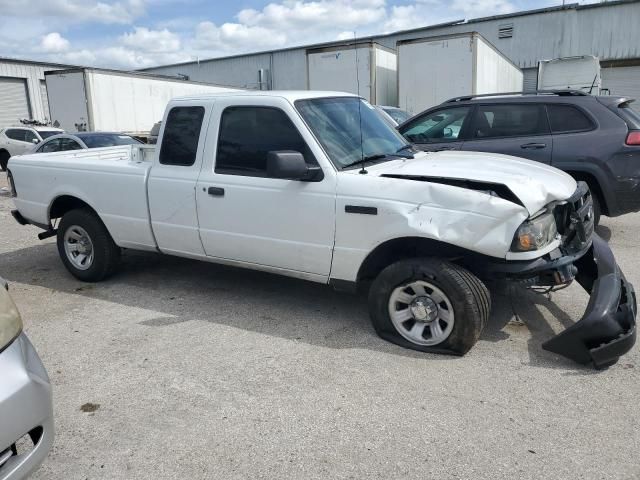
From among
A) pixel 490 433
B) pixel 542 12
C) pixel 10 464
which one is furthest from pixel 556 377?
pixel 542 12

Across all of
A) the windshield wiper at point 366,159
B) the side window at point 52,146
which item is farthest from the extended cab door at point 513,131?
the side window at point 52,146

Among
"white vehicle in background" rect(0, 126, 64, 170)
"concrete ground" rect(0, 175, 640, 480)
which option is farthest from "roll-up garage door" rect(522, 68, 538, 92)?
"concrete ground" rect(0, 175, 640, 480)

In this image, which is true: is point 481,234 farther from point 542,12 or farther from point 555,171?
point 542,12

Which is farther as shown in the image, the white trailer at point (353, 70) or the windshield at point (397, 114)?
the white trailer at point (353, 70)

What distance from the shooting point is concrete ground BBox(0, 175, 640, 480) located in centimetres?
276

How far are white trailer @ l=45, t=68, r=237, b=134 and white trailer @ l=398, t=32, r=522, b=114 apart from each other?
236 inches

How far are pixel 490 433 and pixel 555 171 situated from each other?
2.53 meters

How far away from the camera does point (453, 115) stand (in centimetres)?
761

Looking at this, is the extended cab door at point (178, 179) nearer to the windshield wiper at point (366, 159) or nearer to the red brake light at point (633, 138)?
the windshield wiper at point (366, 159)

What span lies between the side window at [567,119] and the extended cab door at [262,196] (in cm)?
404

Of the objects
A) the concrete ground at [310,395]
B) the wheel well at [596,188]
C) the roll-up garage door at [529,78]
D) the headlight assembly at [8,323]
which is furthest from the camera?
the roll-up garage door at [529,78]

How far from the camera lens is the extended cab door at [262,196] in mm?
4180

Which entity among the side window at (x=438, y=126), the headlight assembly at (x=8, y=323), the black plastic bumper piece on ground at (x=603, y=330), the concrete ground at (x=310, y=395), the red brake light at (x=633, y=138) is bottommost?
the concrete ground at (x=310, y=395)

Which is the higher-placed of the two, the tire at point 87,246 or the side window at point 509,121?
the side window at point 509,121
